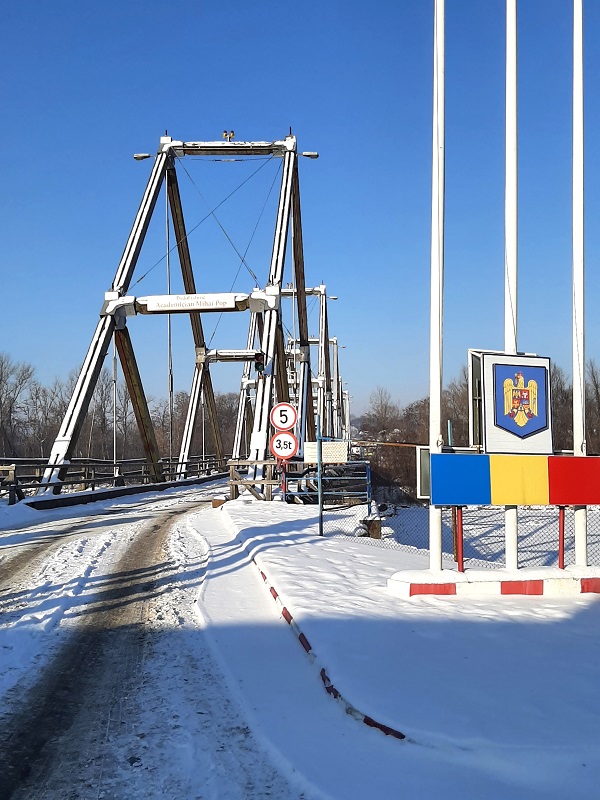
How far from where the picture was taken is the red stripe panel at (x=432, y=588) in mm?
7348

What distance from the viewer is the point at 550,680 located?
4.91 m

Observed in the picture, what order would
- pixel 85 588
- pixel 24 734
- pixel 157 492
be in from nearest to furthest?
pixel 24 734 < pixel 85 588 < pixel 157 492

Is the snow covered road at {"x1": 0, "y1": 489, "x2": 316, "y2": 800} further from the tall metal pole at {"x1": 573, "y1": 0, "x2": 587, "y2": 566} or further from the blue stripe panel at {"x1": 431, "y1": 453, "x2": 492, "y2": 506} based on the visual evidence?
the tall metal pole at {"x1": 573, "y1": 0, "x2": 587, "y2": 566}

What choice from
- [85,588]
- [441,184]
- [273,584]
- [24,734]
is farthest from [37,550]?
[441,184]

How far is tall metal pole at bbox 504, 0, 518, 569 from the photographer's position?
8.21 meters

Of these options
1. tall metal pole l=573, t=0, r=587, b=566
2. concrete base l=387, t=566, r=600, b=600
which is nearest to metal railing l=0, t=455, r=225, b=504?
concrete base l=387, t=566, r=600, b=600

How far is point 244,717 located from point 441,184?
6009mm

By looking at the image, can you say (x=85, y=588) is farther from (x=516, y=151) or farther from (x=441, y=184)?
(x=516, y=151)

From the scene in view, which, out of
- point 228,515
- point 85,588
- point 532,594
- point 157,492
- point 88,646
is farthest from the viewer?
point 157,492

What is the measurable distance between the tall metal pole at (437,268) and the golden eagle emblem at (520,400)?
32.5 inches

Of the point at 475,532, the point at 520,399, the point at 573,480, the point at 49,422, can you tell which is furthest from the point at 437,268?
the point at 49,422

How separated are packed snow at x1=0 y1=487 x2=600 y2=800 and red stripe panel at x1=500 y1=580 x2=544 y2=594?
0.15 metres

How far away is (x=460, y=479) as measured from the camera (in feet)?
25.3

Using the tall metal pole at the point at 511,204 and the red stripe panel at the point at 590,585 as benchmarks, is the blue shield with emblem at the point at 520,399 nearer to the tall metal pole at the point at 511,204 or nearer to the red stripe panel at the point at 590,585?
the tall metal pole at the point at 511,204
